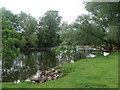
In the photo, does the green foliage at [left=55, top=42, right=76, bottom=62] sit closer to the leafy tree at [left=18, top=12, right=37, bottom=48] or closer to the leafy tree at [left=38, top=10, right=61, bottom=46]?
the leafy tree at [left=18, top=12, right=37, bottom=48]

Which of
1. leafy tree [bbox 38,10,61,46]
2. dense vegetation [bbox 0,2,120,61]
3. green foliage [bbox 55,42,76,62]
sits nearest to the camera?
dense vegetation [bbox 0,2,120,61]

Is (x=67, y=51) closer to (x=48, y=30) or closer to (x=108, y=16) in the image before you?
(x=108, y=16)

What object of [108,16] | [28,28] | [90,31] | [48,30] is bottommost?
[90,31]

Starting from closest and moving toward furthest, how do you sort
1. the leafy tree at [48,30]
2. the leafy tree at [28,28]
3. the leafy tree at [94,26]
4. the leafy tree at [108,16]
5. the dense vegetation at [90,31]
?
1. the dense vegetation at [90,31]
2. the leafy tree at [108,16]
3. the leafy tree at [94,26]
4. the leafy tree at [28,28]
5. the leafy tree at [48,30]

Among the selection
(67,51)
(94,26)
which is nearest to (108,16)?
(94,26)

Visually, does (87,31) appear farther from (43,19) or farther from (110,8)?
(43,19)

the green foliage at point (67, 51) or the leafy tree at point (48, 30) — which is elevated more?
the leafy tree at point (48, 30)

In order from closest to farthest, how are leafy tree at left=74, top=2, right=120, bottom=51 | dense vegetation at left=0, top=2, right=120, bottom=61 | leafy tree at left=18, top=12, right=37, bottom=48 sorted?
dense vegetation at left=0, top=2, right=120, bottom=61 < leafy tree at left=74, top=2, right=120, bottom=51 < leafy tree at left=18, top=12, right=37, bottom=48

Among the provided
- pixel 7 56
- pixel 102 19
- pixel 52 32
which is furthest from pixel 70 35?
pixel 52 32

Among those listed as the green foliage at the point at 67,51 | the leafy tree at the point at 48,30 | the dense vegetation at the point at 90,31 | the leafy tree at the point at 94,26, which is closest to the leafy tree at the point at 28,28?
the leafy tree at the point at 48,30

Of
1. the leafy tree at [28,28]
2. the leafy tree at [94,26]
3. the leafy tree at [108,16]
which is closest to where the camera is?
the leafy tree at [108,16]

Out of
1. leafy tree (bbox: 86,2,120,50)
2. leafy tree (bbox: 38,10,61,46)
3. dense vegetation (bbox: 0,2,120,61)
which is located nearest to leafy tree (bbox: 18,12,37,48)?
→ leafy tree (bbox: 38,10,61,46)

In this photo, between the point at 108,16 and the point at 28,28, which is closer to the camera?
the point at 108,16

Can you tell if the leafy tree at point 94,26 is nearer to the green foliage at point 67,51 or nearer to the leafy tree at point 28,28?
the green foliage at point 67,51
